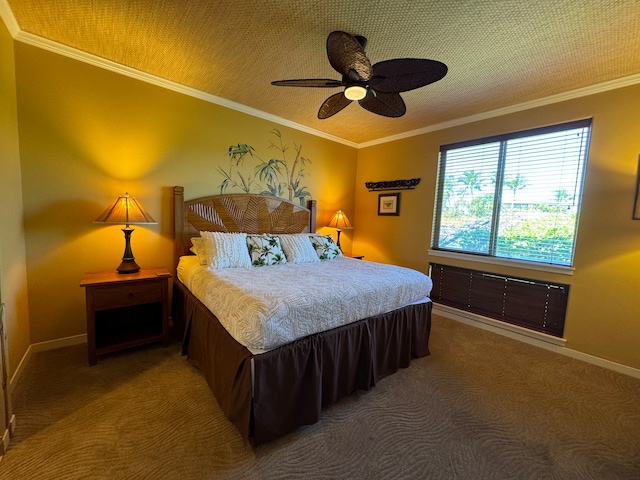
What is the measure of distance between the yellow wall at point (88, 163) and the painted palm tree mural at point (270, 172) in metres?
0.22

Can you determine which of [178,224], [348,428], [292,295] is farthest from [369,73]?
[178,224]

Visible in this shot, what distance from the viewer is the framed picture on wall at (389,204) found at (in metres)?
4.14

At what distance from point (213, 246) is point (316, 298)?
1.32 metres

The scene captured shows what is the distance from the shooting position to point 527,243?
2.95m

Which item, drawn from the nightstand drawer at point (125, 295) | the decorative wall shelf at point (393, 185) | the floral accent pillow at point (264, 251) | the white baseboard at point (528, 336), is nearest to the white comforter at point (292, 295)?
the floral accent pillow at point (264, 251)

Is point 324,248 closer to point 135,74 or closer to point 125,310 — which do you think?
point 125,310

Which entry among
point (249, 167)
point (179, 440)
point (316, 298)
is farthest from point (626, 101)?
point (179, 440)

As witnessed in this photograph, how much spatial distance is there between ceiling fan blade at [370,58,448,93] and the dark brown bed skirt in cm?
174

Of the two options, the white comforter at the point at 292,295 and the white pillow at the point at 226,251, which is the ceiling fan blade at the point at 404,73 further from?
the white pillow at the point at 226,251

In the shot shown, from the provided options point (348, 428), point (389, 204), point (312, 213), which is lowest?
point (348, 428)

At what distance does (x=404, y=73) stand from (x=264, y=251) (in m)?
1.95

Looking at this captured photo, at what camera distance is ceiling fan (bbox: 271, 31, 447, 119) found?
157 centimetres

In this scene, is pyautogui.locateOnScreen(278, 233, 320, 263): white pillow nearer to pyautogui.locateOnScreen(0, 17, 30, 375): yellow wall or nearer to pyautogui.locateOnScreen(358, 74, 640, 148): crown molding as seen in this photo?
pyautogui.locateOnScreen(0, 17, 30, 375): yellow wall

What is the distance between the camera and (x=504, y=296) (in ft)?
10.1
